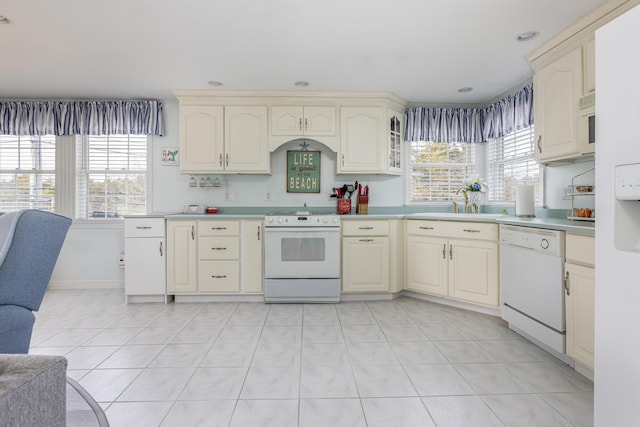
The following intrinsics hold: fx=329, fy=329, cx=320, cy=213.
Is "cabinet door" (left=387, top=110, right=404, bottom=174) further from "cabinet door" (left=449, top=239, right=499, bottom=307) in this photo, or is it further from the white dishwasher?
the white dishwasher

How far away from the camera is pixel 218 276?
3.63 meters

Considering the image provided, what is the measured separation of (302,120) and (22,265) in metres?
3.00

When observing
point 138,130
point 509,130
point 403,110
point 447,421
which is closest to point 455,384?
point 447,421

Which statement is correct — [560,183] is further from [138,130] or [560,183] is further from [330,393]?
[138,130]

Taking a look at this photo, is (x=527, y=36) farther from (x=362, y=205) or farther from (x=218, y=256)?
(x=218, y=256)

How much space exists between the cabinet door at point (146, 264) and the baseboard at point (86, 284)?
2.42ft

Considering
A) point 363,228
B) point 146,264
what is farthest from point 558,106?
point 146,264

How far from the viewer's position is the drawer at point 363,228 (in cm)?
366

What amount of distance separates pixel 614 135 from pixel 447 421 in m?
1.41

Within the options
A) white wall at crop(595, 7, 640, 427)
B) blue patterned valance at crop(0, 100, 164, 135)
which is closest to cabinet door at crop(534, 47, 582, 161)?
white wall at crop(595, 7, 640, 427)

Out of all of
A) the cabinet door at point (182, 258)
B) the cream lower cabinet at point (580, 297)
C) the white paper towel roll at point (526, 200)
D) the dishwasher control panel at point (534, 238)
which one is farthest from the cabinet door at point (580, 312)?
the cabinet door at point (182, 258)

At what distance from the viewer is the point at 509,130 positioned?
3621 mm

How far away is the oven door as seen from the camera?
11.7ft

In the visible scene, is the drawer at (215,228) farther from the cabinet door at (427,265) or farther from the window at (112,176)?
the cabinet door at (427,265)
